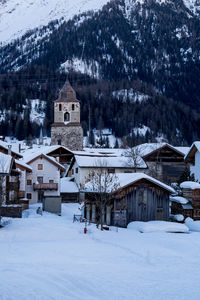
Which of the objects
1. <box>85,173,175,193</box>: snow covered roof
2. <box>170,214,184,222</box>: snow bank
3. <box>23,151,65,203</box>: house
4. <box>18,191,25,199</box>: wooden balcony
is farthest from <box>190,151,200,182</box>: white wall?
<box>18,191,25,199</box>: wooden balcony

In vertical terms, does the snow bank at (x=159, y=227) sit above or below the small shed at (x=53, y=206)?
below

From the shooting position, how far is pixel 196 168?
156 feet

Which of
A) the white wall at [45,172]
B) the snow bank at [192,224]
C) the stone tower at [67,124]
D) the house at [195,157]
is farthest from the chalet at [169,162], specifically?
the snow bank at [192,224]

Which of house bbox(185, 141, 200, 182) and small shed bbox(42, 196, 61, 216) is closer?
small shed bbox(42, 196, 61, 216)

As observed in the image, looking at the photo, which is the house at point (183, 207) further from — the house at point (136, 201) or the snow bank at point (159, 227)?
the snow bank at point (159, 227)

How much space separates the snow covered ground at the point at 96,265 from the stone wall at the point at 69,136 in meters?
57.7

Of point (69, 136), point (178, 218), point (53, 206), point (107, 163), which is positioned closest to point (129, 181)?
point (178, 218)

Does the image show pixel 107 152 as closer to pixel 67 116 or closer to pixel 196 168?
pixel 67 116

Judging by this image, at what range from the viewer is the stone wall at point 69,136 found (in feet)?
285

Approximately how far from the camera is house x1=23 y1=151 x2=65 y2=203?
2115 inches

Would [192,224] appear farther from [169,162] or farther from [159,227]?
[169,162]

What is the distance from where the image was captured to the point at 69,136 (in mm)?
87938

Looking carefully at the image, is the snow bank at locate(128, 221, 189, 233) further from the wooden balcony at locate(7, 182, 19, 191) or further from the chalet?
the chalet

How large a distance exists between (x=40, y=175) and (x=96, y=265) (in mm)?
38561
